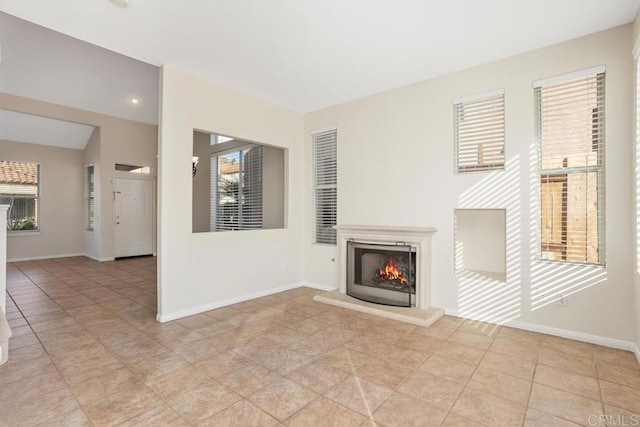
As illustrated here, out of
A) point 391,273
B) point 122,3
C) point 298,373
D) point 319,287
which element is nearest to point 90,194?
point 319,287

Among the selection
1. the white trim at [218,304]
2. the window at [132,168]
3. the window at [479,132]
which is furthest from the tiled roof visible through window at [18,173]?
the window at [479,132]

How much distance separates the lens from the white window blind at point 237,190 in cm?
579

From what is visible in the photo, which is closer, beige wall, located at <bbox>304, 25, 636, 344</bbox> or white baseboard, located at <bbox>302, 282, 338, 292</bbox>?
beige wall, located at <bbox>304, 25, 636, 344</bbox>

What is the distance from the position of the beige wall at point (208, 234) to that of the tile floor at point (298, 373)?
443 millimetres

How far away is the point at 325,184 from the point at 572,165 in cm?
314

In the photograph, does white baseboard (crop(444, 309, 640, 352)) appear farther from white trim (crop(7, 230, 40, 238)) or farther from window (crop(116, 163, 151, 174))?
white trim (crop(7, 230, 40, 238))

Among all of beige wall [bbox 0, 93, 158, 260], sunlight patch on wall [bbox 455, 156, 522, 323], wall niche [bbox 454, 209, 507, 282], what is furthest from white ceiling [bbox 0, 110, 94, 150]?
sunlight patch on wall [bbox 455, 156, 522, 323]

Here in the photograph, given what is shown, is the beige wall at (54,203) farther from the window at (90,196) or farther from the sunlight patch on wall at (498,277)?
the sunlight patch on wall at (498,277)

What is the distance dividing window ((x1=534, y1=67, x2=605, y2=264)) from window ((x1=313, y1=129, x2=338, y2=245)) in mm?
2675

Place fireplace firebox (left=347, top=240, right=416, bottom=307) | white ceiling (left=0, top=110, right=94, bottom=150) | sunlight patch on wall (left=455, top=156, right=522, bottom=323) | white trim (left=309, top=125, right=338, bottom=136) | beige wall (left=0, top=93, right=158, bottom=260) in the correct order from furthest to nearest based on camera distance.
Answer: beige wall (left=0, top=93, right=158, bottom=260) < white ceiling (left=0, top=110, right=94, bottom=150) < white trim (left=309, top=125, right=338, bottom=136) < fireplace firebox (left=347, top=240, right=416, bottom=307) < sunlight patch on wall (left=455, top=156, right=522, bottom=323)

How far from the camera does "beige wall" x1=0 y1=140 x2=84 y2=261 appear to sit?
25.7 ft

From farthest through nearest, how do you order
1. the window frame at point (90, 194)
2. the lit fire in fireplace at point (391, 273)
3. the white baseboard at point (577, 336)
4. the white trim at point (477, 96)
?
the window frame at point (90, 194)
the lit fire in fireplace at point (391, 273)
the white trim at point (477, 96)
the white baseboard at point (577, 336)

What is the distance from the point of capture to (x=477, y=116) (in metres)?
3.74

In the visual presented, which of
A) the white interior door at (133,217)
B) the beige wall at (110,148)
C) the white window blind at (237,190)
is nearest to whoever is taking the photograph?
the white window blind at (237,190)
